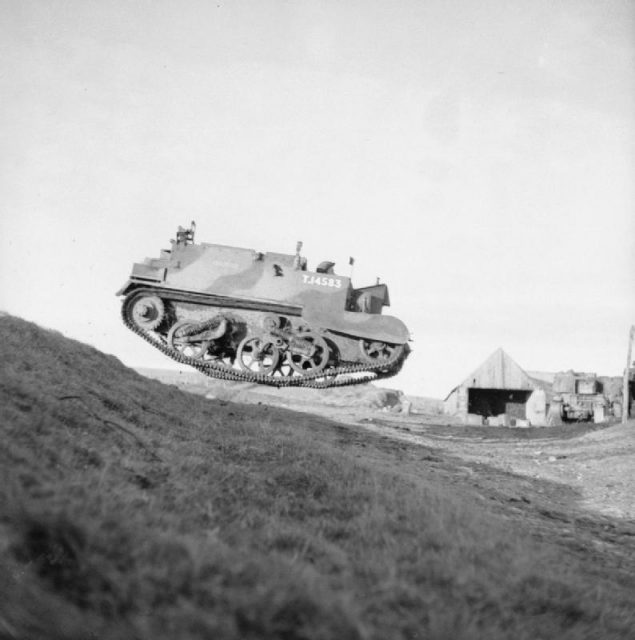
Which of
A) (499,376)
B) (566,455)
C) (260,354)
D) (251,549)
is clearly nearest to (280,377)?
(260,354)

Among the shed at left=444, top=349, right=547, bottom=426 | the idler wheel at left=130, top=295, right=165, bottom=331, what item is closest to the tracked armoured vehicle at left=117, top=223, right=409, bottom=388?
the idler wheel at left=130, top=295, right=165, bottom=331

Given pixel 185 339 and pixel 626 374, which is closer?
pixel 185 339

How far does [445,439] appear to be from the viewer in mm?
13938

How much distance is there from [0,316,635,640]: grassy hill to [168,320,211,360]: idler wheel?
877 cm

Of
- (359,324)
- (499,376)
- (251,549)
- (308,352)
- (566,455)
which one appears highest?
(359,324)

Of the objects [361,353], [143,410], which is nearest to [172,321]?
[361,353]

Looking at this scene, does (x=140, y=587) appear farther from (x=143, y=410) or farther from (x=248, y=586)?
(x=143, y=410)

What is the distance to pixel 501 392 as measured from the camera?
3312 centimetres

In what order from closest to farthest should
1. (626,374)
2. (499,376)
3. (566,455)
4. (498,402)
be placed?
(566,455)
(626,374)
(499,376)
(498,402)

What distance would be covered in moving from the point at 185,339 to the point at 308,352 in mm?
3591

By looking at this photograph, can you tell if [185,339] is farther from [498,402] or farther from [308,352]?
[498,402]

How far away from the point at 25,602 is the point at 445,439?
1313 centimetres

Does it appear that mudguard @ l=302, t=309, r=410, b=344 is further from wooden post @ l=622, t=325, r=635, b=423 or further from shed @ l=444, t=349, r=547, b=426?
shed @ l=444, t=349, r=547, b=426

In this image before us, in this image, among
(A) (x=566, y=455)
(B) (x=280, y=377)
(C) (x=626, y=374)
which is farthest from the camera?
(C) (x=626, y=374)
